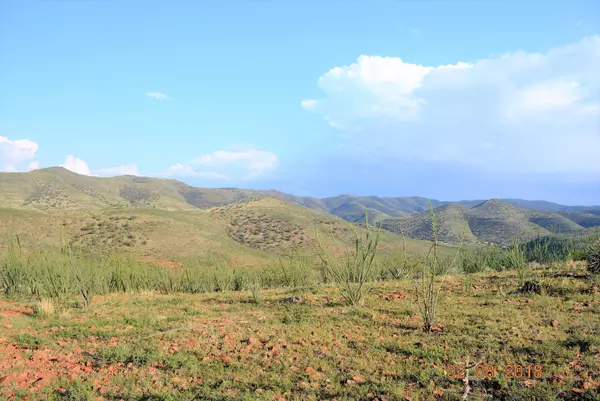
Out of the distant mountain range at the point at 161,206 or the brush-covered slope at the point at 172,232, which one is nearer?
the brush-covered slope at the point at 172,232

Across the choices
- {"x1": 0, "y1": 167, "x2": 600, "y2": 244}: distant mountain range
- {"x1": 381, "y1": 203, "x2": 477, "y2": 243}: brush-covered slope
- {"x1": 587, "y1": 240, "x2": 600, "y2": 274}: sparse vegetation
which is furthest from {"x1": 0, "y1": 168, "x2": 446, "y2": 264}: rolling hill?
{"x1": 587, "y1": 240, "x2": 600, "y2": 274}: sparse vegetation

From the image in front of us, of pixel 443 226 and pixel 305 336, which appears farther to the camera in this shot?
pixel 443 226

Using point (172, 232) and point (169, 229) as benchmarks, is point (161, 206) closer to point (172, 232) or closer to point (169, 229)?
point (169, 229)

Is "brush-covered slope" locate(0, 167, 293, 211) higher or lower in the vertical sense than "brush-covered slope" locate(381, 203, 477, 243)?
higher

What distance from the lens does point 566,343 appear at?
7289mm

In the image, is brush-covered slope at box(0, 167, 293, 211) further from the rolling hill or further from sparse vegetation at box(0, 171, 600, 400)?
sparse vegetation at box(0, 171, 600, 400)

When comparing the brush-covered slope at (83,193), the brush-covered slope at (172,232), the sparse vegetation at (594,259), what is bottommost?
the brush-covered slope at (172,232)

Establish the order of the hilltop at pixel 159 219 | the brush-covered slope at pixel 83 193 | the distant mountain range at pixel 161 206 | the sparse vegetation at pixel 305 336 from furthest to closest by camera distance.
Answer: the brush-covered slope at pixel 83 193 → the distant mountain range at pixel 161 206 → the hilltop at pixel 159 219 → the sparse vegetation at pixel 305 336

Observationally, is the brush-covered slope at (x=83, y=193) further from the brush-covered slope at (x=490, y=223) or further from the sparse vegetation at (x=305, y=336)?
the sparse vegetation at (x=305, y=336)

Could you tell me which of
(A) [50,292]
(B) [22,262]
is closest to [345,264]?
(A) [50,292]

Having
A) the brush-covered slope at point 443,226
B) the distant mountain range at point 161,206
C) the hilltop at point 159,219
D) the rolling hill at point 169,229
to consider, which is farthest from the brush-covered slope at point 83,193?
the brush-covered slope at point 443,226

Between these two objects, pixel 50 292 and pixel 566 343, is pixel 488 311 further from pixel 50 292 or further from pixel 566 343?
pixel 50 292

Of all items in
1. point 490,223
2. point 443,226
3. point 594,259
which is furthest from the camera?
point 490,223
